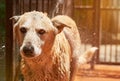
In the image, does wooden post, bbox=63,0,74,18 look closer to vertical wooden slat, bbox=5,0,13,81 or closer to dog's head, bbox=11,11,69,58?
vertical wooden slat, bbox=5,0,13,81

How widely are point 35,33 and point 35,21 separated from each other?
0.33 feet

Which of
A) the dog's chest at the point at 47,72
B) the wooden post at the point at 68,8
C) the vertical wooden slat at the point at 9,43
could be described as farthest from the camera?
the wooden post at the point at 68,8

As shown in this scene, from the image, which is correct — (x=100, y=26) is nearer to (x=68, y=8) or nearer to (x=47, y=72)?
(x=68, y=8)

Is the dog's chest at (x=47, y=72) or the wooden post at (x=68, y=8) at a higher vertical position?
the wooden post at (x=68, y=8)

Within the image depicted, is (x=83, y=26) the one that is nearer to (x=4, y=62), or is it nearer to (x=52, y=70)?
(x=4, y=62)

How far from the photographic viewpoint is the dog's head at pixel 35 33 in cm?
286

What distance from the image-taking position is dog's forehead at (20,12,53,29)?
2.95 meters

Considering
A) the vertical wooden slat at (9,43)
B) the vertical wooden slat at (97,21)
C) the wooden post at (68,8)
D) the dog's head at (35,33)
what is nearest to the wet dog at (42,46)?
the dog's head at (35,33)

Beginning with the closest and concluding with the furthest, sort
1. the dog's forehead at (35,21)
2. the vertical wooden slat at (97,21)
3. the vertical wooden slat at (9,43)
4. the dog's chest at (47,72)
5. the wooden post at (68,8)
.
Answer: the dog's forehead at (35,21)
the dog's chest at (47,72)
the vertical wooden slat at (9,43)
the wooden post at (68,8)
the vertical wooden slat at (97,21)

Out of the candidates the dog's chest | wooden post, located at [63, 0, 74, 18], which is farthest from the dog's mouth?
wooden post, located at [63, 0, 74, 18]

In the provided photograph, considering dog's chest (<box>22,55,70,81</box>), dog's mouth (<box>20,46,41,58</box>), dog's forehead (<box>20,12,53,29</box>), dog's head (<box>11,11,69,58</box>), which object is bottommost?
dog's chest (<box>22,55,70,81</box>)

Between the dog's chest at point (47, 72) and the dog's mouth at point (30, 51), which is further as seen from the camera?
the dog's chest at point (47, 72)

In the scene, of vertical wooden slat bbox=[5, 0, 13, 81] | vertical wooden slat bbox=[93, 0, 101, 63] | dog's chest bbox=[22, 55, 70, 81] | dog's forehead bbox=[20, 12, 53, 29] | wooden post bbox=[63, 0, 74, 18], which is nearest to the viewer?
dog's forehead bbox=[20, 12, 53, 29]

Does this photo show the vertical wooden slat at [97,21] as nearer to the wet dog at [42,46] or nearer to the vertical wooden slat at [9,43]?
the vertical wooden slat at [9,43]
